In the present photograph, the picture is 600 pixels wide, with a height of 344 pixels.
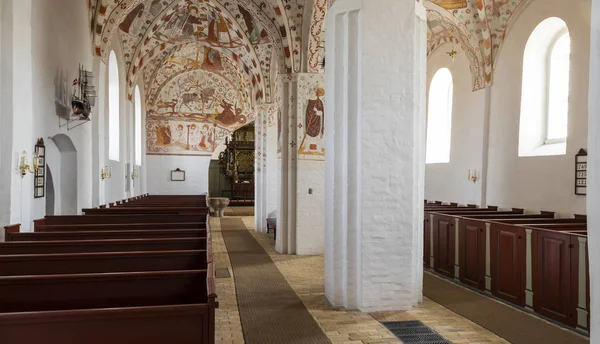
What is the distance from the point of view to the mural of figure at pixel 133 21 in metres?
15.5

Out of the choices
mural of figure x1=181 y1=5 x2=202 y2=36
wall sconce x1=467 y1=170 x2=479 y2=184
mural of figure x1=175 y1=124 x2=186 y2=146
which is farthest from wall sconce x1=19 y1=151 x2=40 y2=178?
mural of figure x1=175 y1=124 x2=186 y2=146

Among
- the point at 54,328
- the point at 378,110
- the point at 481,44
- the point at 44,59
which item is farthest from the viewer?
the point at 481,44

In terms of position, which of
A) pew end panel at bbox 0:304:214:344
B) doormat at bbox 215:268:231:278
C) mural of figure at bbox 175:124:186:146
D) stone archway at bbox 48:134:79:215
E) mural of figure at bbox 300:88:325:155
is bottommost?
doormat at bbox 215:268:231:278

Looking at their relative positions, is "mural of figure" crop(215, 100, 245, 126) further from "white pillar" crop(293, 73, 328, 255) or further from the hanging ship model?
"white pillar" crop(293, 73, 328, 255)

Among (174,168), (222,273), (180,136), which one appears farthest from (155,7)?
(174,168)

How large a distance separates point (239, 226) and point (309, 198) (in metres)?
7.08

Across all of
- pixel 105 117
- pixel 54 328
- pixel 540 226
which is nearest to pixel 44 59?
pixel 105 117

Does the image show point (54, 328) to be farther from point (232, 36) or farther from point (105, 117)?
point (232, 36)

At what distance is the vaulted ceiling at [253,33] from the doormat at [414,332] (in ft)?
16.8

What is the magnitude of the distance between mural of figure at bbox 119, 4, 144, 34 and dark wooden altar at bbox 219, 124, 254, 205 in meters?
10.7

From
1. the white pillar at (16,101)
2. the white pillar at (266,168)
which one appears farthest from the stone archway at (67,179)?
the white pillar at (266,168)

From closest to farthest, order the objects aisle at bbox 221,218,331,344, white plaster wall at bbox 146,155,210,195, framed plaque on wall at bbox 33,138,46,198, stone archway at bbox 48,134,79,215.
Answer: aisle at bbox 221,218,331,344 < framed plaque on wall at bbox 33,138,46,198 < stone archway at bbox 48,134,79,215 < white plaster wall at bbox 146,155,210,195

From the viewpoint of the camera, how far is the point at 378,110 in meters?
6.96

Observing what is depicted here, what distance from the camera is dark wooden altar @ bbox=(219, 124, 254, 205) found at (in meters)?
26.8
